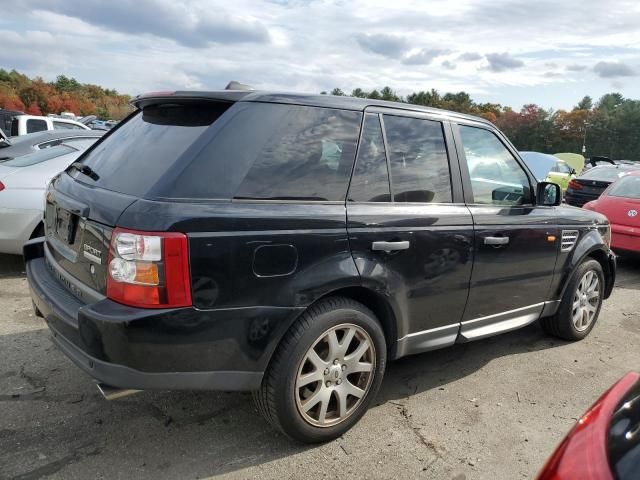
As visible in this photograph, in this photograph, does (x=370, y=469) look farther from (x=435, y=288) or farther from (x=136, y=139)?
(x=136, y=139)

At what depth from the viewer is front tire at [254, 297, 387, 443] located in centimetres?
267

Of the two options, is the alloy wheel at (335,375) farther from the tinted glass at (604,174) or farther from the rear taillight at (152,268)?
the tinted glass at (604,174)

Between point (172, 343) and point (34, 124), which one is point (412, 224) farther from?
point (34, 124)

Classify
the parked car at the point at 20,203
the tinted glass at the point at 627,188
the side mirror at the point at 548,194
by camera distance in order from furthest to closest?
the tinted glass at the point at 627,188 < the parked car at the point at 20,203 < the side mirror at the point at 548,194

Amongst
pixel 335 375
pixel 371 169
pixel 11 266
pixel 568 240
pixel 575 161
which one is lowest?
pixel 11 266

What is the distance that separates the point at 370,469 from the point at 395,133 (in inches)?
75.5

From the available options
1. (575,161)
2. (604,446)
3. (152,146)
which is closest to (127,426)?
(152,146)

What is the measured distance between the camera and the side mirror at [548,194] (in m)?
4.11

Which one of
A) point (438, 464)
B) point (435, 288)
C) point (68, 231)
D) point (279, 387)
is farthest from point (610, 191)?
point (68, 231)

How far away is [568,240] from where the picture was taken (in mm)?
4285

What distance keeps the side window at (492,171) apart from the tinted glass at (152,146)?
1.83 metres

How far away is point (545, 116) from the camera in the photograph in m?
63.8

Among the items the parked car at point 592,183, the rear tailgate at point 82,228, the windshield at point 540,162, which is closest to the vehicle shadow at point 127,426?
the rear tailgate at point 82,228

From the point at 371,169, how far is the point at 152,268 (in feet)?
4.52
